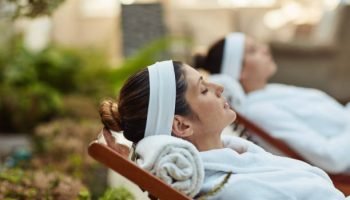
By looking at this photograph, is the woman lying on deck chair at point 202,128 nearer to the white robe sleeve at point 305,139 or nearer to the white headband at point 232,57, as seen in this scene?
the white robe sleeve at point 305,139

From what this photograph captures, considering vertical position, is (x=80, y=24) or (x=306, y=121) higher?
(x=306, y=121)

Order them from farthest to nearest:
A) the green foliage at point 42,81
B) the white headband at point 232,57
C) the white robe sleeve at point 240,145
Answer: the green foliage at point 42,81
the white headband at point 232,57
the white robe sleeve at point 240,145

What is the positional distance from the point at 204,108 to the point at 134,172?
1.05 feet

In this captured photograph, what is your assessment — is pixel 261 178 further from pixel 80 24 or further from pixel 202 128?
pixel 80 24

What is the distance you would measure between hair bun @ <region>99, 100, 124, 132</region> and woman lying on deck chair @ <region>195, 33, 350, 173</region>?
4.37 ft

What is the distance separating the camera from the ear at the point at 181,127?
227 centimetres

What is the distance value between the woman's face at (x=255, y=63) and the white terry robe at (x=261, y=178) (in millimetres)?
1558

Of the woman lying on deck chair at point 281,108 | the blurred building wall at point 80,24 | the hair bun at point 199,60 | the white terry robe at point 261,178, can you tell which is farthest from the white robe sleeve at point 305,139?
the blurred building wall at point 80,24

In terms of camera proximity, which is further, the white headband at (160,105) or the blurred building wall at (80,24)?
the blurred building wall at (80,24)

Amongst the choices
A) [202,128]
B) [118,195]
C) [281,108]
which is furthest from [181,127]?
[281,108]

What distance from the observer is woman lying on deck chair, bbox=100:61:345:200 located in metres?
2.21

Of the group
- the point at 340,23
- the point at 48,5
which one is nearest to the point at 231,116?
the point at 48,5

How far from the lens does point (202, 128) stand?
7.54 ft

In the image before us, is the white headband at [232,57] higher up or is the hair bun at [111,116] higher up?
the hair bun at [111,116]
